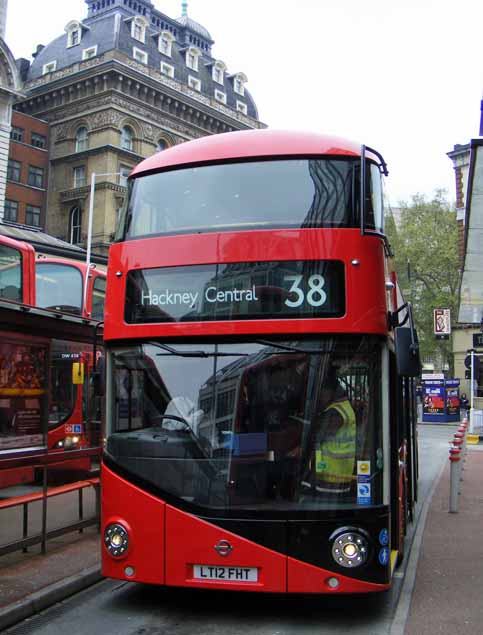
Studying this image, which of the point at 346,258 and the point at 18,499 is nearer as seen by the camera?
the point at 346,258

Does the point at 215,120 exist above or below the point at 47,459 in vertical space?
above

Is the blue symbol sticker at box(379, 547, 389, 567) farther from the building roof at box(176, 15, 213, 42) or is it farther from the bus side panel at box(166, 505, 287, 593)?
the building roof at box(176, 15, 213, 42)

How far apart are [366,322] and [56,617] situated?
11.5ft

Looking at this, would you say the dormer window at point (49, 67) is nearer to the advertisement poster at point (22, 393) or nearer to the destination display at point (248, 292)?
the advertisement poster at point (22, 393)

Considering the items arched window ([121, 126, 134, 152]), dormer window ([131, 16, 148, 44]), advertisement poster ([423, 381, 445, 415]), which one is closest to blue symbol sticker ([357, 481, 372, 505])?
advertisement poster ([423, 381, 445, 415])

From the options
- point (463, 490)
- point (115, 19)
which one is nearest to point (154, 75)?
point (115, 19)

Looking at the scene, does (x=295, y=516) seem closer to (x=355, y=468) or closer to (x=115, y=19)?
(x=355, y=468)

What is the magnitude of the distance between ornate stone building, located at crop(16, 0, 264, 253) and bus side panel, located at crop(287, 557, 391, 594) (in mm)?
45279

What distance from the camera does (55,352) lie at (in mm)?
11477

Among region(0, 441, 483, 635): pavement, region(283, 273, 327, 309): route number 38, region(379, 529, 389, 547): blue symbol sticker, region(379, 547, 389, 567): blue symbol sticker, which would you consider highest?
region(283, 273, 327, 309): route number 38

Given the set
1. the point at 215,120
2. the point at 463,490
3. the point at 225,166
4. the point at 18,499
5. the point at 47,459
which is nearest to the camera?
the point at 225,166

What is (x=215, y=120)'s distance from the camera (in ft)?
199

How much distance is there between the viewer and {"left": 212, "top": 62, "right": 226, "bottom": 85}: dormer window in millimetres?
65762

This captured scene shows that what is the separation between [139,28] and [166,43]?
11.1 feet
